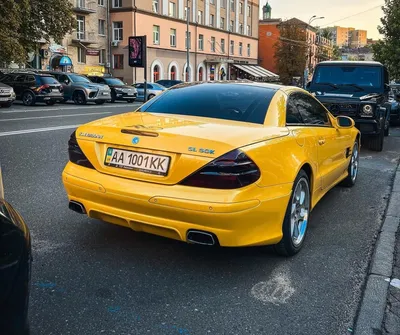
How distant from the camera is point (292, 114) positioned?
4.38 metres

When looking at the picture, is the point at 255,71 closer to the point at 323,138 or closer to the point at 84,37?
the point at 84,37

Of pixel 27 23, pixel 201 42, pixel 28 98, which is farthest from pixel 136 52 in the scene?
pixel 201 42

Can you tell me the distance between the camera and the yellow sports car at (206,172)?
323 centimetres

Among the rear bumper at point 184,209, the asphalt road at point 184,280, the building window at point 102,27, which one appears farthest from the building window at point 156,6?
the rear bumper at point 184,209

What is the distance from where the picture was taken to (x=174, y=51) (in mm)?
51938

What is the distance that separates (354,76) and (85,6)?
38.2 meters

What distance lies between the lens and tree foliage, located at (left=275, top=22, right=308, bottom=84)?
234 feet

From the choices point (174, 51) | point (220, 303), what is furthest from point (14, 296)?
point (174, 51)

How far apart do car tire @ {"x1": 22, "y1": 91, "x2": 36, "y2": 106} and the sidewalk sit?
2175 centimetres

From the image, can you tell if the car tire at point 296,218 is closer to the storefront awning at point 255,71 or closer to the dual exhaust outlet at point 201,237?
the dual exhaust outlet at point 201,237

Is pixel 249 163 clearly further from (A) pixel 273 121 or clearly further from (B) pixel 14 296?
(B) pixel 14 296

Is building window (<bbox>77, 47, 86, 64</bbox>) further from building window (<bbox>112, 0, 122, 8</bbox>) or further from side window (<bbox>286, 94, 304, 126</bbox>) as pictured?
side window (<bbox>286, 94, 304, 126</bbox>)

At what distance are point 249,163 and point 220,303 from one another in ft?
3.22

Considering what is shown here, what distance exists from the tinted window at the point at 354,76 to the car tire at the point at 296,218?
7.22 m
